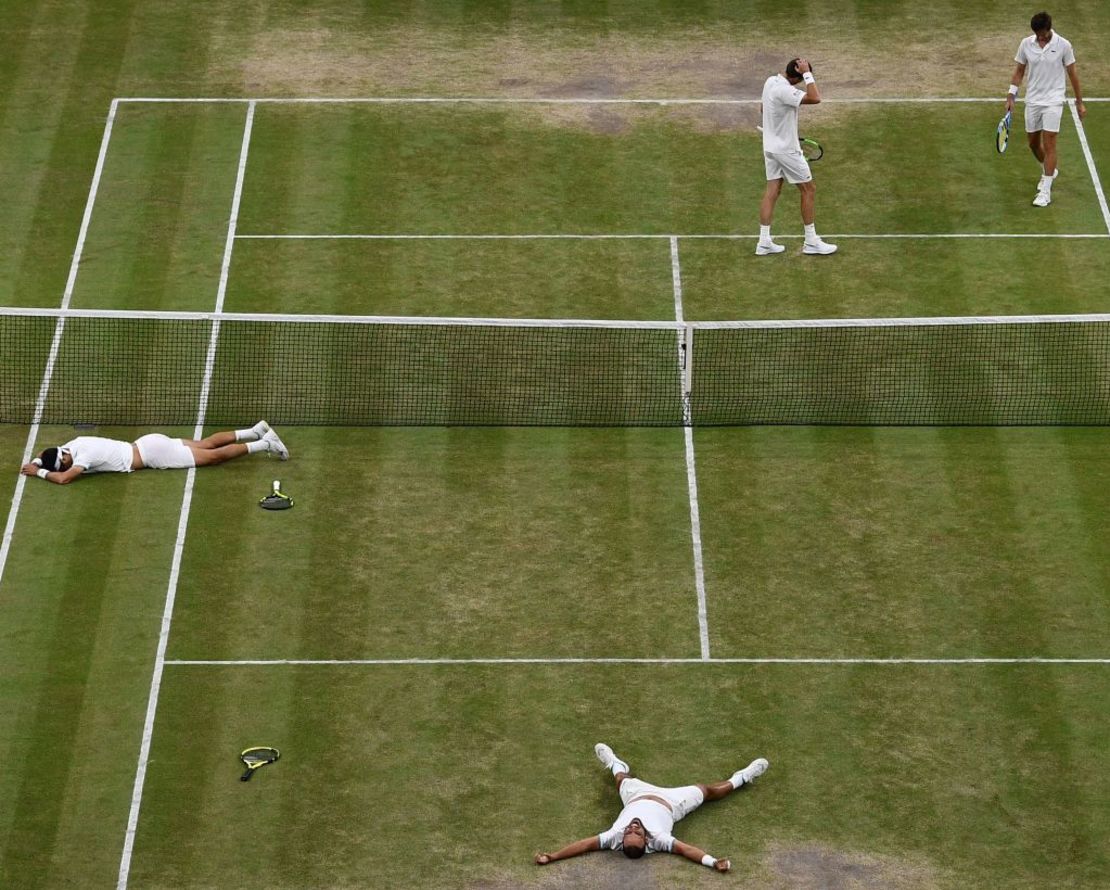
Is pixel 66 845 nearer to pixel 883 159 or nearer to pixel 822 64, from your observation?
pixel 883 159

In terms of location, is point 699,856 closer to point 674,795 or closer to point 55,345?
point 674,795

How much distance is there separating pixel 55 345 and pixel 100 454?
2873 millimetres

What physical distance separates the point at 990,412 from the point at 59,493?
10.1m

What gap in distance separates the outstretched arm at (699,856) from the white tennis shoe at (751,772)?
857 mm

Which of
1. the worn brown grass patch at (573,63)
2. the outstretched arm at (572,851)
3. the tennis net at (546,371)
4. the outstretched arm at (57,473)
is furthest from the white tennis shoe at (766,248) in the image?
the outstretched arm at (572,851)

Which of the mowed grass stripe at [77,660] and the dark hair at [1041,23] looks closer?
the mowed grass stripe at [77,660]

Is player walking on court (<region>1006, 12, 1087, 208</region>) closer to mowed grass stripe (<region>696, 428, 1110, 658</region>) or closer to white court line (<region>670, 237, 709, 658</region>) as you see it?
white court line (<region>670, 237, 709, 658</region>)

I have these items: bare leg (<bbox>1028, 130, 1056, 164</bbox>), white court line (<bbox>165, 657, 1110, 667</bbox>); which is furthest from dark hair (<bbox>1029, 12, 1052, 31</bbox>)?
white court line (<bbox>165, 657, 1110, 667</bbox>)

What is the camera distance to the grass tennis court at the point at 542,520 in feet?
64.8

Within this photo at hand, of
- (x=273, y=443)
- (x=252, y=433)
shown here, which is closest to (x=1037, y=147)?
(x=273, y=443)

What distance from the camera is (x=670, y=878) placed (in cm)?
1908

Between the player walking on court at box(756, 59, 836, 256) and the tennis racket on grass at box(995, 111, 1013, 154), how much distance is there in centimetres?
247

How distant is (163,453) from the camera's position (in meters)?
24.2

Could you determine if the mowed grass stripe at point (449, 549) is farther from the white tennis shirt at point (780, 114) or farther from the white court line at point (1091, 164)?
the white court line at point (1091, 164)
